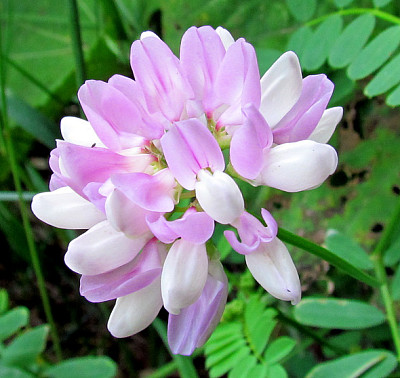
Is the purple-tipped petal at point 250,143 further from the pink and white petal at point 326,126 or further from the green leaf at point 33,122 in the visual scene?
the green leaf at point 33,122

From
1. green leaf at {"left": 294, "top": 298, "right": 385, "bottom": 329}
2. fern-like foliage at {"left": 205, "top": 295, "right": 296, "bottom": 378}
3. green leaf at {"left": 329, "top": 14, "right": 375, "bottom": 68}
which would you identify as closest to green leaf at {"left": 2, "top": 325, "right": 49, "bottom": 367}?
fern-like foliage at {"left": 205, "top": 295, "right": 296, "bottom": 378}

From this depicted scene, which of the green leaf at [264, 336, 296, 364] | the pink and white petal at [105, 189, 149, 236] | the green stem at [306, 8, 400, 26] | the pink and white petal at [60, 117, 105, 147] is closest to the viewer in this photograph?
the pink and white petal at [105, 189, 149, 236]

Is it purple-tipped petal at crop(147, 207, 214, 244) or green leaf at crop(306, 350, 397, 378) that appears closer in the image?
purple-tipped petal at crop(147, 207, 214, 244)

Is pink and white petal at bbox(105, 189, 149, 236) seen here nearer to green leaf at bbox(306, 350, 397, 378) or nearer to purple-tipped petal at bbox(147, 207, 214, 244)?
purple-tipped petal at bbox(147, 207, 214, 244)

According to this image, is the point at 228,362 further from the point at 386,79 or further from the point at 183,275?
the point at 386,79

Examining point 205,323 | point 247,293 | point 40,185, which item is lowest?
point 40,185

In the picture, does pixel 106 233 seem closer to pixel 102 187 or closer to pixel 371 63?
pixel 102 187

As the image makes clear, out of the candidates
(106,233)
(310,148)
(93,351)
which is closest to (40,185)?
(93,351)
